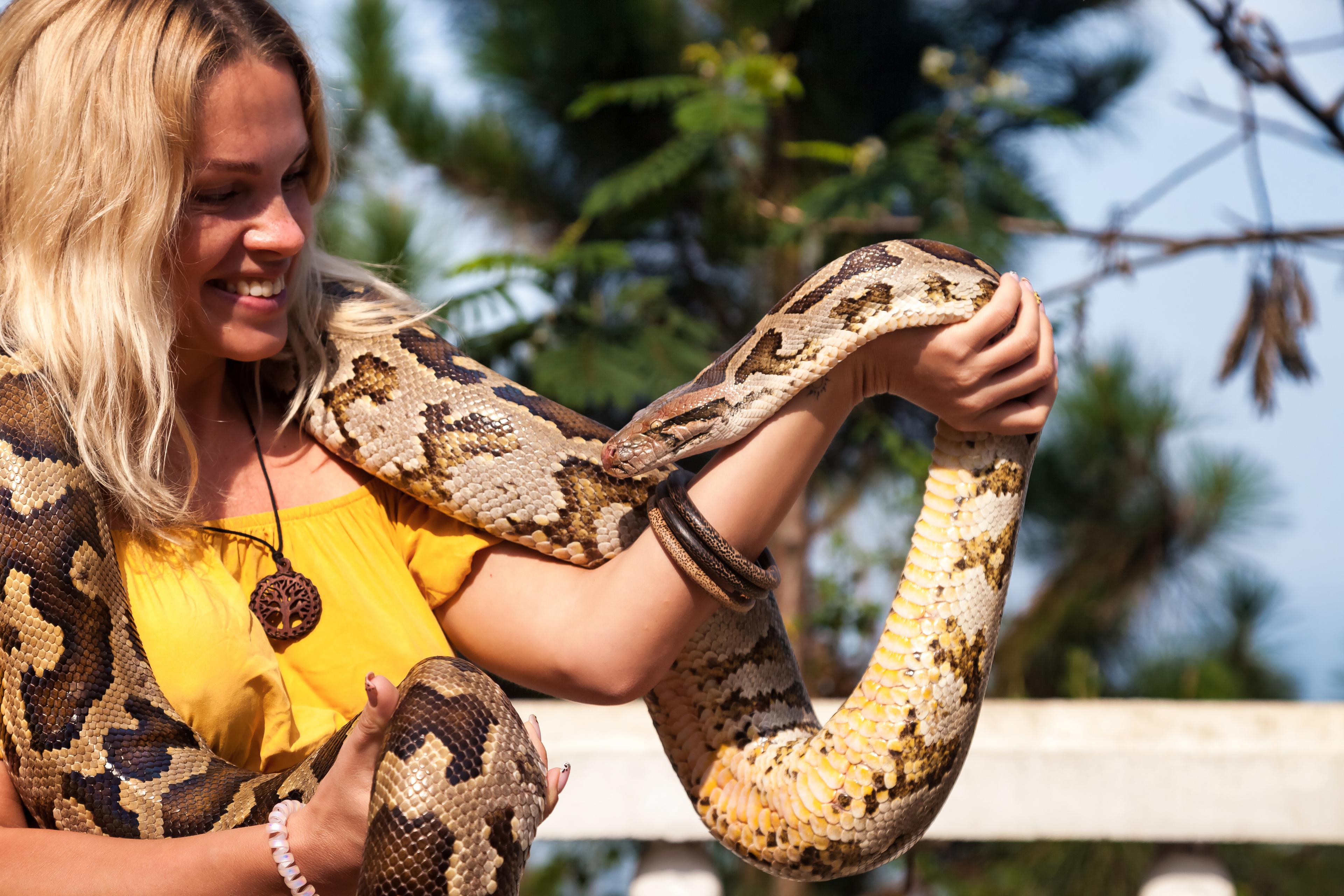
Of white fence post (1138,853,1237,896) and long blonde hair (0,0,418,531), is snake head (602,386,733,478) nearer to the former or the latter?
long blonde hair (0,0,418,531)

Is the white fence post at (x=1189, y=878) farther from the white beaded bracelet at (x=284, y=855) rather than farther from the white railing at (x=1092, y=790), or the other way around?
the white beaded bracelet at (x=284, y=855)

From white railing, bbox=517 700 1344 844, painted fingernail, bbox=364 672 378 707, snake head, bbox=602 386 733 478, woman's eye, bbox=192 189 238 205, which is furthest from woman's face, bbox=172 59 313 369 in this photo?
white railing, bbox=517 700 1344 844

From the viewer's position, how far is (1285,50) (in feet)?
11.7

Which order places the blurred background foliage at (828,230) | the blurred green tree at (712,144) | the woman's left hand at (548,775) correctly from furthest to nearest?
1. the blurred background foliage at (828,230)
2. the blurred green tree at (712,144)
3. the woman's left hand at (548,775)

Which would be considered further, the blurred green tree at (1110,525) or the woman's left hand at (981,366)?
the blurred green tree at (1110,525)

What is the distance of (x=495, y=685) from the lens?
1411 millimetres

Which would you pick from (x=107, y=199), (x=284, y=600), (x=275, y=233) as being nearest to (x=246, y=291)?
(x=275, y=233)

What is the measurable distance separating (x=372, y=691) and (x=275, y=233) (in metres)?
0.76

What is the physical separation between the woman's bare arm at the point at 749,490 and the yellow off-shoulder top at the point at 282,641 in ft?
0.55

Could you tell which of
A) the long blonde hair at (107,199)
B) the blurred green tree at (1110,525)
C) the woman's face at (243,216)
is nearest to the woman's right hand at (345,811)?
the long blonde hair at (107,199)

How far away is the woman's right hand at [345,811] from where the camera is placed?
1254mm

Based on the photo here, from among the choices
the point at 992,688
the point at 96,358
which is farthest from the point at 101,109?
the point at 992,688

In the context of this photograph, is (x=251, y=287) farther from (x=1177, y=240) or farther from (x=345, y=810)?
(x=1177, y=240)

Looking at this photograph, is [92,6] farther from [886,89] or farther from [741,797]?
[886,89]
